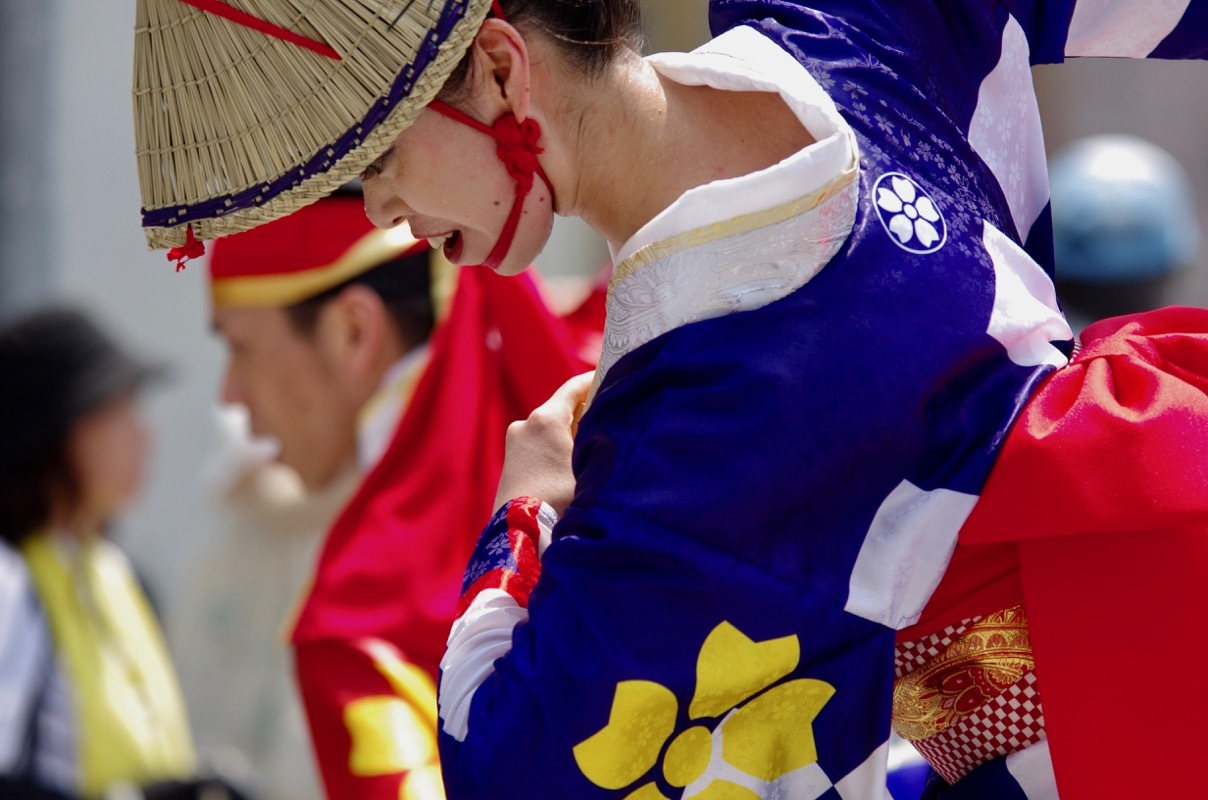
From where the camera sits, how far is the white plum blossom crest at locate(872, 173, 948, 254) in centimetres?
143

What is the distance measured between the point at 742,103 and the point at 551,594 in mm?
474

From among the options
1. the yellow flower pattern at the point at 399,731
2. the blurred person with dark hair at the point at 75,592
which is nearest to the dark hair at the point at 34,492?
the blurred person with dark hair at the point at 75,592

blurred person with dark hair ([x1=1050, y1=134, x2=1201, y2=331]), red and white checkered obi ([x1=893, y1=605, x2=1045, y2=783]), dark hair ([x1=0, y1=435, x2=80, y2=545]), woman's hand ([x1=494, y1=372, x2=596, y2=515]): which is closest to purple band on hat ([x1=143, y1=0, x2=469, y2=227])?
woman's hand ([x1=494, y1=372, x2=596, y2=515])

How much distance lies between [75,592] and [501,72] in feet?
8.93

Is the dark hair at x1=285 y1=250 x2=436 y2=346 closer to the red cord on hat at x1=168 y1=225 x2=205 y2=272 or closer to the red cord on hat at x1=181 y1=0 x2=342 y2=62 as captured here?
the red cord on hat at x1=168 y1=225 x2=205 y2=272

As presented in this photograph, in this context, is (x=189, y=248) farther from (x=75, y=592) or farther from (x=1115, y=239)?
(x=1115, y=239)

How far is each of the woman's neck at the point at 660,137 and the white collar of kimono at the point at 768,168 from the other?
0.02m

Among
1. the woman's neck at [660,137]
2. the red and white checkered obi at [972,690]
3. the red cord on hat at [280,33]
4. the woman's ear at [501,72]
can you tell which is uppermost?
the red cord on hat at [280,33]

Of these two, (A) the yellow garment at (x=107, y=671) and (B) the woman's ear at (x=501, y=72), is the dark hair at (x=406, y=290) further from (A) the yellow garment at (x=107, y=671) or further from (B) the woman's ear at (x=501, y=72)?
(B) the woman's ear at (x=501, y=72)

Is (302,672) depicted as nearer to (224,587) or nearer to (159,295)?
(224,587)

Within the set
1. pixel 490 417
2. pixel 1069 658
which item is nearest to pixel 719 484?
pixel 1069 658

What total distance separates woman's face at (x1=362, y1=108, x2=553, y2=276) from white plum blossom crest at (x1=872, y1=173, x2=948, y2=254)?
0.30 meters

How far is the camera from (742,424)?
1352 mm

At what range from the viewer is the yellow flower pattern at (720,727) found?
137 centimetres
